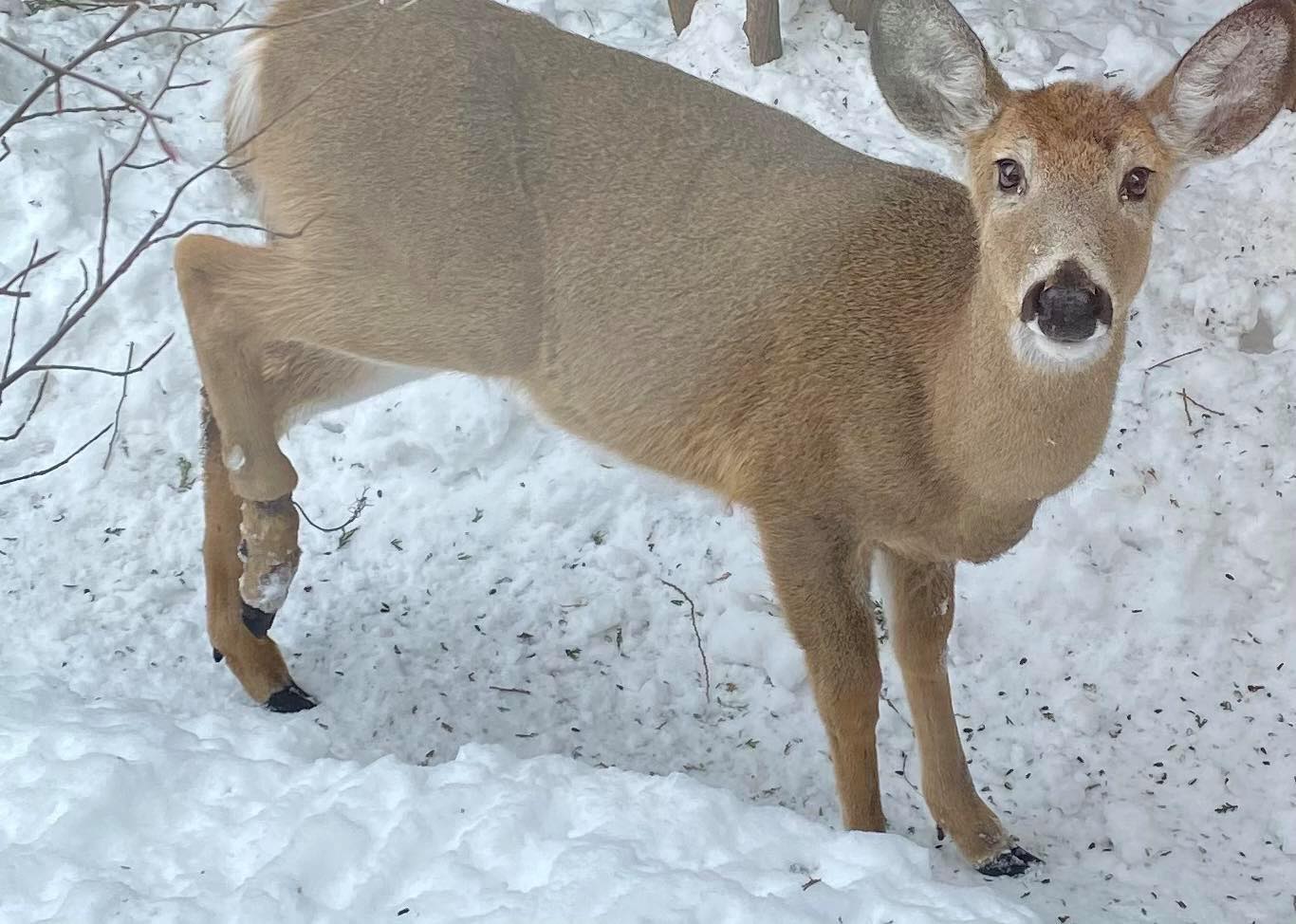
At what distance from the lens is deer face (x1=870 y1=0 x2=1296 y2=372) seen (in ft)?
11.2

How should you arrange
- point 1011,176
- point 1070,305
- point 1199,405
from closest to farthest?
point 1070,305, point 1011,176, point 1199,405

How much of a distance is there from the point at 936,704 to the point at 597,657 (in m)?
1.28

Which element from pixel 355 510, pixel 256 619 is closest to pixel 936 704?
pixel 256 619

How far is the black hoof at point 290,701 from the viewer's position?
192 inches

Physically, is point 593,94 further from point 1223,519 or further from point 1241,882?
point 1241,882

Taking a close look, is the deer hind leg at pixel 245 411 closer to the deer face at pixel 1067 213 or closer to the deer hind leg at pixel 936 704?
the deer hind leg at pixel 936 704

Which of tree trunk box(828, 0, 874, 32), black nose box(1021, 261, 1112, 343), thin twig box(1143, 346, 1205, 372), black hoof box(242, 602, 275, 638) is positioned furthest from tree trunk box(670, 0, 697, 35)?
black nose box(1021, 261, 1112, 343)

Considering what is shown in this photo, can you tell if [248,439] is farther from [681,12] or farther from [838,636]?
[681,12]

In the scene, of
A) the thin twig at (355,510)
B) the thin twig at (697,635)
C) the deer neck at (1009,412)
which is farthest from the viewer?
the thin twig at (355,510)

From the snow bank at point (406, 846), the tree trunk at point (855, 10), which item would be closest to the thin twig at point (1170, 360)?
the tree trunk at point (855, 10)

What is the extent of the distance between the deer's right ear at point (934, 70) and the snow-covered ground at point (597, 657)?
166cm

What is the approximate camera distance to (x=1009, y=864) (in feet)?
14.5

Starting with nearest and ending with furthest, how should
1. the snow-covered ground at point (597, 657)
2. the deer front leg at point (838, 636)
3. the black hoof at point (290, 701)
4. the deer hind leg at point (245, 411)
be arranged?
the snow-covered ground at point (597, 657)
the deer front leg at point (838, 636)
the deer hind leg at point (245, 411)
the black hoof at point (290, 701)

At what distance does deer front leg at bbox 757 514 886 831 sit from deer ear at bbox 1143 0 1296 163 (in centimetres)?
146
